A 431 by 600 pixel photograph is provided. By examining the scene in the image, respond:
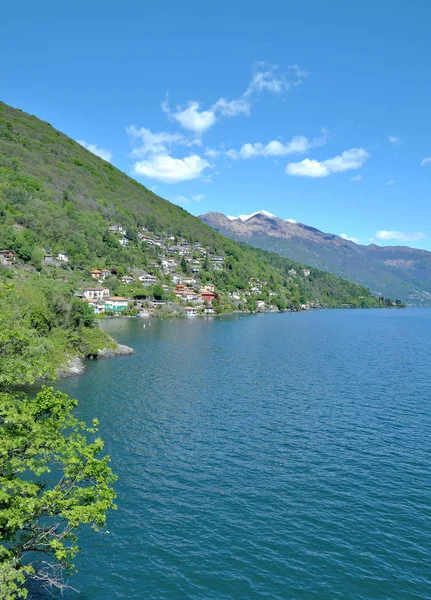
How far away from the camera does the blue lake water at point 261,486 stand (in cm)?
2386

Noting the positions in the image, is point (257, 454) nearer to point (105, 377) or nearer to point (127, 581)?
point (127, 581)

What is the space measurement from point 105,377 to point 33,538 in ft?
172

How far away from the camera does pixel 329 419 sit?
167 ft

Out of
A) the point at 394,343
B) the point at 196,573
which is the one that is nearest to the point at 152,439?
the point at 196,573

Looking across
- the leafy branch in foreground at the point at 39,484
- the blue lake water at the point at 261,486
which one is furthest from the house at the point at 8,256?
the leafy branch in foreground at the point at 39,484

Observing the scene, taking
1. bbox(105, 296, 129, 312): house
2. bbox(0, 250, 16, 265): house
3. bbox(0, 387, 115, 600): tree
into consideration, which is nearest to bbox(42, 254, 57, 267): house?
bbox(0, 250, 16, 265): house

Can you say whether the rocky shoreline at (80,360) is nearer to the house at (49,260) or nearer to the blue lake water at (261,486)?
the blue lake water at (261,486)

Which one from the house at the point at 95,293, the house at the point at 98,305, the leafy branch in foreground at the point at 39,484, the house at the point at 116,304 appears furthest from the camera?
the house at the point at 116,304

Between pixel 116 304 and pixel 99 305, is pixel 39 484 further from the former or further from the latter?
pixel 116 304

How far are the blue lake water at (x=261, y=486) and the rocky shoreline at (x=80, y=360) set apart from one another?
2.95 m

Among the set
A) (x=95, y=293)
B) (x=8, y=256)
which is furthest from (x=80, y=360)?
(x=95, y=293)

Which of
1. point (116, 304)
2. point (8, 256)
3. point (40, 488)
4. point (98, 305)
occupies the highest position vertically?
point (8, 256)

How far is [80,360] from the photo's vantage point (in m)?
78.2

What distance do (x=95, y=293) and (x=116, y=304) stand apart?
10622mm
